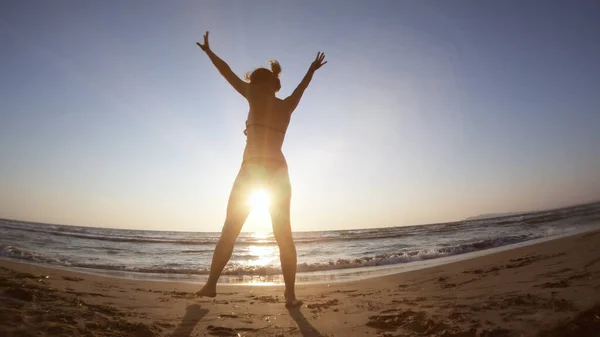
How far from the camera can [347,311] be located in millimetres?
3254

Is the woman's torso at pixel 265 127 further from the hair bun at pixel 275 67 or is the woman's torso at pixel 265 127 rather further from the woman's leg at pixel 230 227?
the hair bun at pixel 275 67

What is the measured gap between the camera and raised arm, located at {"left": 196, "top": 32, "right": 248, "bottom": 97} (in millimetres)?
3658

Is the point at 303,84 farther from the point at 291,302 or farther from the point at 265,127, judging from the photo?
the point at 291,302

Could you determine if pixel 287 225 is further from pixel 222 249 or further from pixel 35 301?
pixel 35 301

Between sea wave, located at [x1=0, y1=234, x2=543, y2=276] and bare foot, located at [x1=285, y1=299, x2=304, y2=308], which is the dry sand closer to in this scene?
bare foot, located at [x1=285, y1=299, x2=304, y2=308]

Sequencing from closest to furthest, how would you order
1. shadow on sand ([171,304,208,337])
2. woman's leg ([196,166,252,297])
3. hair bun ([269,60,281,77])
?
1. shadow on sand ([171,304,208,337])
2. woman's leg ([196,166,252,297])
3. hair bun ([269,60,281,77])

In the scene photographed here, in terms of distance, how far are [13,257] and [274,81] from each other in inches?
390

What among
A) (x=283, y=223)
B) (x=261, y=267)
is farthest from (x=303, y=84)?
(x=261, y=267)

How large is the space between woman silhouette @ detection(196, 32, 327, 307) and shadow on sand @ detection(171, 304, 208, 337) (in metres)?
0.20

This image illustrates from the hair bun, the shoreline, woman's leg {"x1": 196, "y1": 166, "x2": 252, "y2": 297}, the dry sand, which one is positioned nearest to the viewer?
the dry sand

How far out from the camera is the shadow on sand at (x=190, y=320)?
2.43 metres

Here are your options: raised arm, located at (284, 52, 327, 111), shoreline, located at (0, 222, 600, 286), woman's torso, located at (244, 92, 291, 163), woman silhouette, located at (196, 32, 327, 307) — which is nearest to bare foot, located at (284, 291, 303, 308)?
woman silhouette, located at (196, 32, 327, 307)

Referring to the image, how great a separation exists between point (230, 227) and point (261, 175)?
62cm

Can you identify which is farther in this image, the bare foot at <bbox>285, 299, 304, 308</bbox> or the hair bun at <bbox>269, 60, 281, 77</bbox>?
the hair bun at <bbox>269, 60, 281, 77</bbox>
